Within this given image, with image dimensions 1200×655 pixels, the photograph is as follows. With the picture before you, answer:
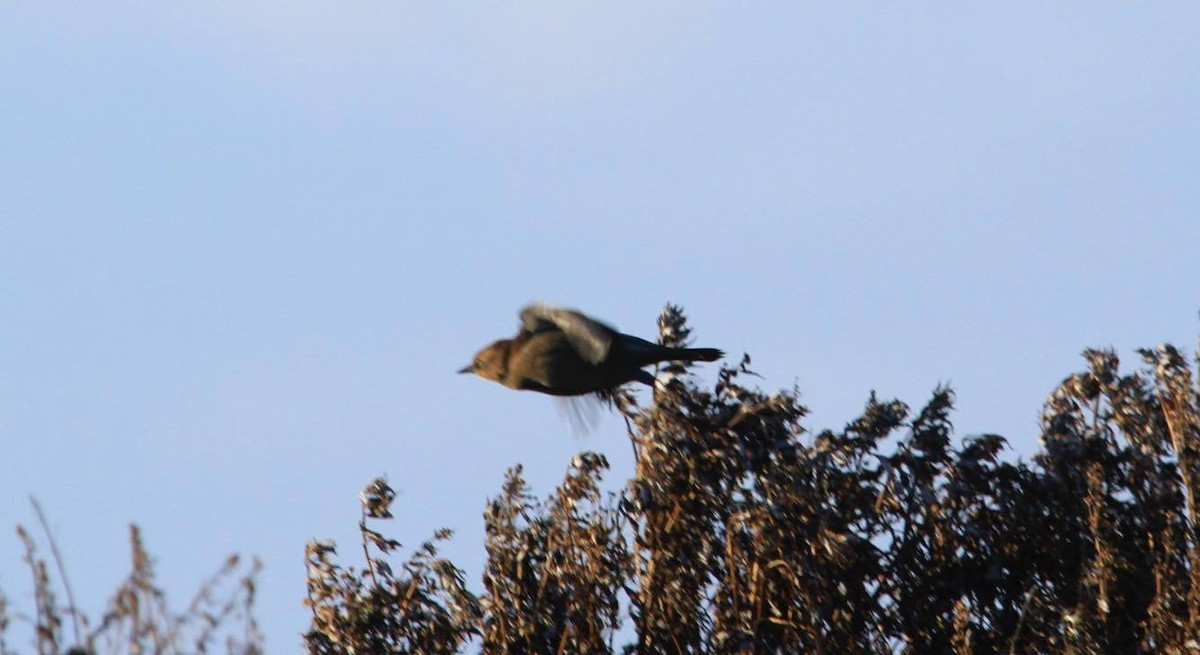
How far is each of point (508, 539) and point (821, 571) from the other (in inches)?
57.9

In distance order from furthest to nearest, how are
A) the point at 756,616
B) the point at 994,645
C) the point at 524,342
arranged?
1. the point at 524,342
2. the point at 994,645
3. the point at 756,616

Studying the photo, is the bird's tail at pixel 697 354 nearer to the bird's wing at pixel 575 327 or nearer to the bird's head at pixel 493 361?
the bird's wing at pixel 575 327

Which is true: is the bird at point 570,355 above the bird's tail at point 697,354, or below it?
above

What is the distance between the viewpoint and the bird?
10.0m

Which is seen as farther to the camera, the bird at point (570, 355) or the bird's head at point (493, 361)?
the bird's head at point (493, 361)

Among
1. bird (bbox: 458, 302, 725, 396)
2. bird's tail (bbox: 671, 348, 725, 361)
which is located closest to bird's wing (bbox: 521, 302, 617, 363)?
bird (bbox: 458, 302, 725, 396)

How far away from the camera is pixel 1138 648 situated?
845cm

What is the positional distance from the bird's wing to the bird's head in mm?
278

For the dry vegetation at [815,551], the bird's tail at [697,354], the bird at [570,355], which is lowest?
the dry vegetation at [815,551]

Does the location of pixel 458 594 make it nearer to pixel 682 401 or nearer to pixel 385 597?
pixel 385 597

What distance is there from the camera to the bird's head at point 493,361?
11242 millimetres

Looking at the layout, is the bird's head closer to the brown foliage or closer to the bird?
the bird


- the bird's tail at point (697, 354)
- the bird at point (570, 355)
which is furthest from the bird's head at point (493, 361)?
the bird's tail at point (697, 354)

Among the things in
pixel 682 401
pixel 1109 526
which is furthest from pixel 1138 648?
pixel 682 401
